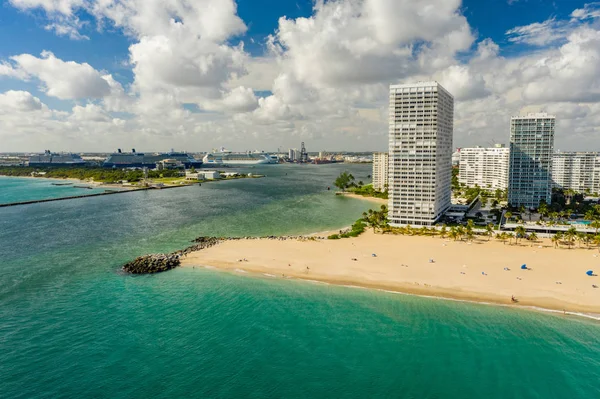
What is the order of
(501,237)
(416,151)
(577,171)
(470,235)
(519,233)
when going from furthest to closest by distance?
(577,171), (416,151), (501,237), (470,235), (519,233)

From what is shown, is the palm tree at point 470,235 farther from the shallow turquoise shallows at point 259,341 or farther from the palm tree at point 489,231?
the shallow turquoise shallows at point 259,341

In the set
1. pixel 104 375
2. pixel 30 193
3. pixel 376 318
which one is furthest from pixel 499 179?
pixel 30 193

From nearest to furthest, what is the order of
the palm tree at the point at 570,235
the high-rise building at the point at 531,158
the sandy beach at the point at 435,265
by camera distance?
the sandy beach at the point at 435,265 < the palm tree at the point at 570,235 < the high-rise building at the point at 531,158

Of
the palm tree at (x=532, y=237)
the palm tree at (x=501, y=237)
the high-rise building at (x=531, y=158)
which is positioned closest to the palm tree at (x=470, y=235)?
the palm tree at (x=501, y=237)

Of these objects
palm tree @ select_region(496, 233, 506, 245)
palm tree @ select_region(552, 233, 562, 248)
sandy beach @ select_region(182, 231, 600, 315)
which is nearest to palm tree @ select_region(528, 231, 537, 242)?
sandy beach @ select_region(182, 231, 600, 315)

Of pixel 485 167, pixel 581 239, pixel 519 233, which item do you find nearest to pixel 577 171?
pixel 485 167

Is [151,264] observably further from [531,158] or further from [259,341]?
[531,158]

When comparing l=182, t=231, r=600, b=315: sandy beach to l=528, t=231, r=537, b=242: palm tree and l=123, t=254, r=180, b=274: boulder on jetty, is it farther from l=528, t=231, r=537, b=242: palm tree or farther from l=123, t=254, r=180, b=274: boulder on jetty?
l=123, t=254, r=180, b=274: boulder on jetty

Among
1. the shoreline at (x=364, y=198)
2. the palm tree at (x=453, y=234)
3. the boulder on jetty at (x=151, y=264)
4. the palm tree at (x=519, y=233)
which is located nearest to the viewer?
the boulder on jetty at (x=151, y=264)
